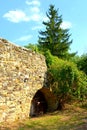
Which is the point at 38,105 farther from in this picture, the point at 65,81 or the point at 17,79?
the point at 17,79

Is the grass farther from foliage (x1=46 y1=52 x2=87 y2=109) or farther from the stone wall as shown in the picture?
foliage (x1=46 y1=52 x2=87 y2=109)

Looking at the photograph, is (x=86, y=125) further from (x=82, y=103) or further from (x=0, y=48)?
(x=82, y=103)

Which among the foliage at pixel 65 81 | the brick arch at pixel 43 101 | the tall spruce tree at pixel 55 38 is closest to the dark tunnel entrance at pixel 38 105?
the brick arch at pixel 43 101

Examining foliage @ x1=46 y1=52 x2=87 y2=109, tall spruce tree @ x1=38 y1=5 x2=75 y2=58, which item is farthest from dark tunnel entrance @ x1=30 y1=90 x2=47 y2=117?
tall spruce tree @ x1=38 y1=5 x2=75 y2=58

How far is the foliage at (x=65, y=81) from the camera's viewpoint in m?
13.5

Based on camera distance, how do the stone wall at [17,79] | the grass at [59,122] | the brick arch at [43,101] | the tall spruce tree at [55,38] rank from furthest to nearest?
the tall spruce tree at [55,38] < the brick arch at [43,101] < the stone wall at [17,79] < the grass at [59,122]

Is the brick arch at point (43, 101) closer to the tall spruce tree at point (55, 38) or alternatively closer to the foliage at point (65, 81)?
the foliage at point (65, 81)

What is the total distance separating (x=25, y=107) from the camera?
1192 cm

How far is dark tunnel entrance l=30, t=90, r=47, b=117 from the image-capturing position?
13428 millimetres

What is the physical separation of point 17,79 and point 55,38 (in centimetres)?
2078

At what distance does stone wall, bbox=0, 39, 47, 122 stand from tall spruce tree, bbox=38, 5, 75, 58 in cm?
1770

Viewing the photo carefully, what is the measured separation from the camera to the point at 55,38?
104ft

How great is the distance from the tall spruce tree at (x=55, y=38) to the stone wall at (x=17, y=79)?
697 inches

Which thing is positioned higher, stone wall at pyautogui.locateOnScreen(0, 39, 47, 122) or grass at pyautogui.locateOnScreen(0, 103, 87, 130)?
stone wall at pyautogui.locateOnScreen(0, 39, 47, 122)
